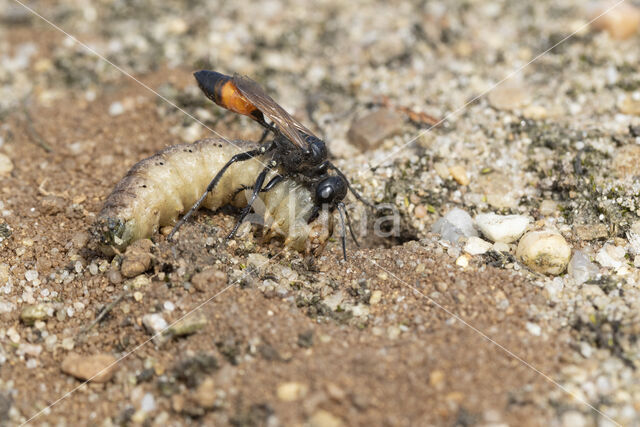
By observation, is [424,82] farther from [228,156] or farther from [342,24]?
[228,156]

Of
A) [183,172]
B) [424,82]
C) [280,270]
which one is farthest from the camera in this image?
[424,82]

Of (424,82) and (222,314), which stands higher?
(424,82)

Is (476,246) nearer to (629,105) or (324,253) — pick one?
(324,253)

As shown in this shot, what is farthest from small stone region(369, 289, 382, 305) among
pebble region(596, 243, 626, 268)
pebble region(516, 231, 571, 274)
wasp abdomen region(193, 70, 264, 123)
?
wasp abdomen region(193, 70, 264, 123)

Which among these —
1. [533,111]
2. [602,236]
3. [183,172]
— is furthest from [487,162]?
[183,172]

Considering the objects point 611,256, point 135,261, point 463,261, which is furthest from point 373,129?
point 135,261

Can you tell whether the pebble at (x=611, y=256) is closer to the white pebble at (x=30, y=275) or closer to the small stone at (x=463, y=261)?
the small stone at (x=463, y=261)
